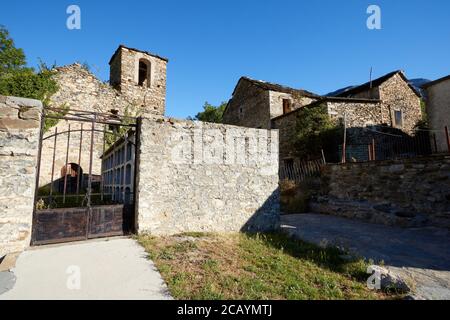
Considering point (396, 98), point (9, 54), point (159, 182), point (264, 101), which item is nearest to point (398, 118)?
point (396, 98)

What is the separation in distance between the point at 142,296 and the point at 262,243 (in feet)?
10.1

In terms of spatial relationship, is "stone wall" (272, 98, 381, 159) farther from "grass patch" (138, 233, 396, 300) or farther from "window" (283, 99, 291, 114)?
"grass patch" (138, 233, 396, 300)

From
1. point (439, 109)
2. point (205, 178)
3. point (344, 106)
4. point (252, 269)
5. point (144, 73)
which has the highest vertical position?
point (144, 73)

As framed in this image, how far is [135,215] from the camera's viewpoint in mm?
5297

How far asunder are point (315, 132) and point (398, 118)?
730 cm

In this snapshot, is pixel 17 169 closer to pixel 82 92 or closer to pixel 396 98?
pixel 82 92

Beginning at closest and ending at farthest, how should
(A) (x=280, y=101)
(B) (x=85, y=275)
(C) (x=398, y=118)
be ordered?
(B) (x=85, y=275), (C) (x=398, y=118), (A) (x=280, y=101)

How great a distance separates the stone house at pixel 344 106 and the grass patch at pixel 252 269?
10620 mm

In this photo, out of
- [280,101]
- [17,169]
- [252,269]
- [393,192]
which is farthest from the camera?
[280,101]

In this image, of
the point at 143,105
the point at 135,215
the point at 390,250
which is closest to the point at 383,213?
the point at 390,250

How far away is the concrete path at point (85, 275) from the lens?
2.79m

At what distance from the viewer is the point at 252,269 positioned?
3742 millimetres

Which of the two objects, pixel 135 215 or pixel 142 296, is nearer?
pixel 142 296

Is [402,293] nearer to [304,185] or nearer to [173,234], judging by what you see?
[173,234]
